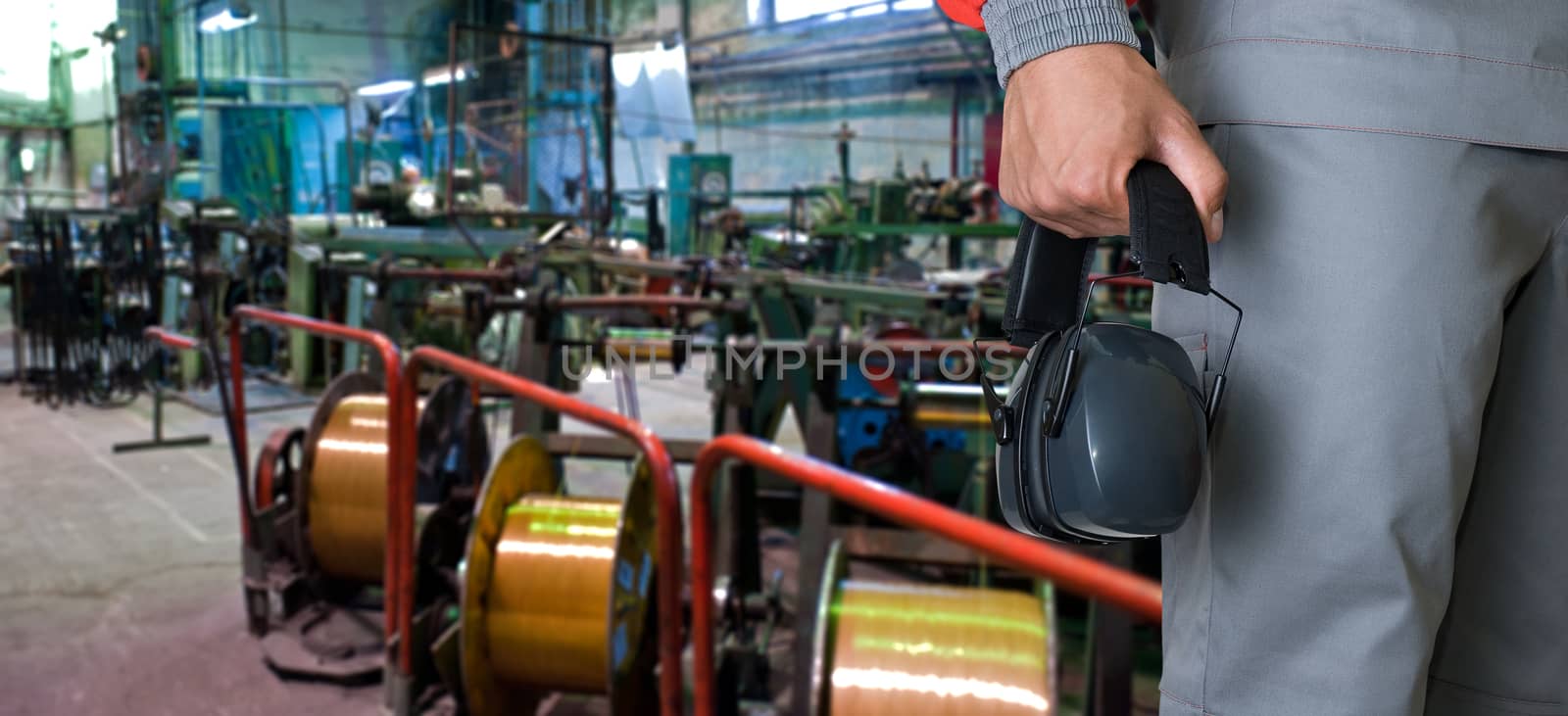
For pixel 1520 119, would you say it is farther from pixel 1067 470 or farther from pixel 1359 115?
pixel 1067 470

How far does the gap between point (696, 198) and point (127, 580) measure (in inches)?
375

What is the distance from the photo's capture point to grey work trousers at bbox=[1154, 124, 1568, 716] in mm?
833

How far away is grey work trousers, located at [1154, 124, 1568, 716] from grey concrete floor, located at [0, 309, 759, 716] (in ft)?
11.6

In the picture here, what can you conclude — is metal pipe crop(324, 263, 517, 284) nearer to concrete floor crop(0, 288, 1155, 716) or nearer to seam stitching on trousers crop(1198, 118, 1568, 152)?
concrete floor crop(0, 288, 1155, 716)

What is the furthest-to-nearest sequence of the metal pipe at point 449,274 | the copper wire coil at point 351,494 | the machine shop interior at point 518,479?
the metal pipe at point 449,274
the copper wire coil at point 351,494
the machine shop interior at point 518,479

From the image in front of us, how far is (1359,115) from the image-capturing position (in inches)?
33.6

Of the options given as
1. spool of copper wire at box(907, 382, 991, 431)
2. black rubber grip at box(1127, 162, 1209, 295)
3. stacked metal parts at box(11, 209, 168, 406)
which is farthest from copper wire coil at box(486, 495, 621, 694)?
stacked metal parts at box(11, 209, 168, 406)

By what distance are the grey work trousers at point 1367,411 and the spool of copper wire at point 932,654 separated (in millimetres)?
1731

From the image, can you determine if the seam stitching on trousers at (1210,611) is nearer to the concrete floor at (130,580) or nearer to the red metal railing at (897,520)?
the red metal railing at (897,520)

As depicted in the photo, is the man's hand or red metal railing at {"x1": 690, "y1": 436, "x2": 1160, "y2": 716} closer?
the man's hand

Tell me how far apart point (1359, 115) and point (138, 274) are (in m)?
9.70

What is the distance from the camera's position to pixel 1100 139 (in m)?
0.85

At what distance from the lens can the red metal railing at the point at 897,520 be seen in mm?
1719

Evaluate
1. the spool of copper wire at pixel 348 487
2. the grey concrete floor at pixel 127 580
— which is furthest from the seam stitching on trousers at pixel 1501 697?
the spool of copper wire at pixel 348 487
